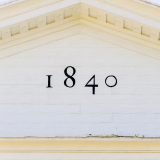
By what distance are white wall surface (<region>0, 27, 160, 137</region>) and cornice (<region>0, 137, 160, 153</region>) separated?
0.64ft

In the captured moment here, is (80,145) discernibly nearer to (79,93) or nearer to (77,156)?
(77,156)

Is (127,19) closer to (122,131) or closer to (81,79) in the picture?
(81,79)

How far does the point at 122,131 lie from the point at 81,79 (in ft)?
3.45

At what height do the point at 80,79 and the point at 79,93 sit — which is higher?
the point at 80,79

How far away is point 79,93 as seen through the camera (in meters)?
6.30

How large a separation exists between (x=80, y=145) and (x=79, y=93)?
2.99 feet

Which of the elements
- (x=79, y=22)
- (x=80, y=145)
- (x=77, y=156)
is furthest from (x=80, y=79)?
(x=77, y=156)

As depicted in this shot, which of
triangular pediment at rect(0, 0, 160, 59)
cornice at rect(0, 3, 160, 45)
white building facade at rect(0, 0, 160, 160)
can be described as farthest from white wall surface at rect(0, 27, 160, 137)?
cornice at rect(0, 3, 160, 45)

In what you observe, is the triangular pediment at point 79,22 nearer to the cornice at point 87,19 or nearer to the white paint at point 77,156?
the cornice at point 87,19

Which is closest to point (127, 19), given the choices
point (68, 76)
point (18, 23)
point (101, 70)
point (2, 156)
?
point (101, 70)

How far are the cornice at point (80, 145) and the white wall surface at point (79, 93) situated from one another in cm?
20

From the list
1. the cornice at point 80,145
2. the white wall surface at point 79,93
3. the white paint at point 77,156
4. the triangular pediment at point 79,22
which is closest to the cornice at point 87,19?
the triangular pediment at point 79,22

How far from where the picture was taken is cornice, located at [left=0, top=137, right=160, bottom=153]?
18.7 ft

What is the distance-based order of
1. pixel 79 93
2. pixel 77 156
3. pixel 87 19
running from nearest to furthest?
pixel 77 156
pixel 79 93
pixel 87 19
